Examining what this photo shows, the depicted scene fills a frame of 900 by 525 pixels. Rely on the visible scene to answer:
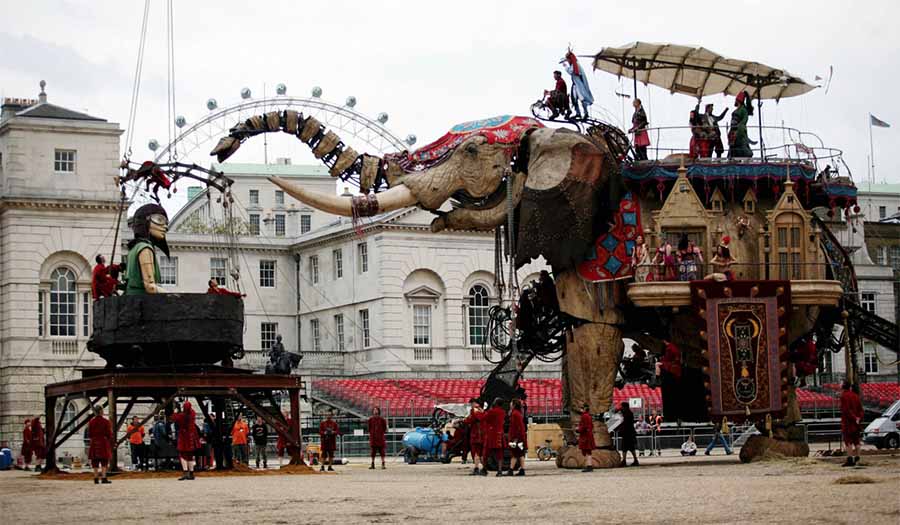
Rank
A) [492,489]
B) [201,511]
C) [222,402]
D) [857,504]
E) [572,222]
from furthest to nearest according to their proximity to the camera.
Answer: [222,402] → [572,222] → [492,489] → [201,511] → [857,504]

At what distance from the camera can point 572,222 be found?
101ft

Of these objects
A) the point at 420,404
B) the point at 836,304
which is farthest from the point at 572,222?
the point at 420,404

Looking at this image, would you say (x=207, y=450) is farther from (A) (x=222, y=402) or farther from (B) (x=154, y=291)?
(B) (x=154, y=291)

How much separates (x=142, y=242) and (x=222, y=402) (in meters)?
3.82

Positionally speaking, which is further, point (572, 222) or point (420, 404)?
point (420, 404)

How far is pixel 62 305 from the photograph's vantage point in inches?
2420

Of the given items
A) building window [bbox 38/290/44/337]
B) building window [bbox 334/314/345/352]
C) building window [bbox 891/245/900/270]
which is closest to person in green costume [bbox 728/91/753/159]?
building window [bbox 38/290/44/337]

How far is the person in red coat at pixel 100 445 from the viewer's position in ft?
96.2

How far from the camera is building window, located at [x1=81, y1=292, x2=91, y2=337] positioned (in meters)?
61.2

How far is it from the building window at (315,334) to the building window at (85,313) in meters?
15.2

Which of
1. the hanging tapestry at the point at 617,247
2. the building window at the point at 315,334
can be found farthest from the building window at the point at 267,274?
the hanging tapestry at the point at 617,247

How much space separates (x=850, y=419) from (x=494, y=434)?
636 centimetres

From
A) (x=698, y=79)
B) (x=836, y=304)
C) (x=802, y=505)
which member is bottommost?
(x=802, y=505)

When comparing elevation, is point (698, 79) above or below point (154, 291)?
above
